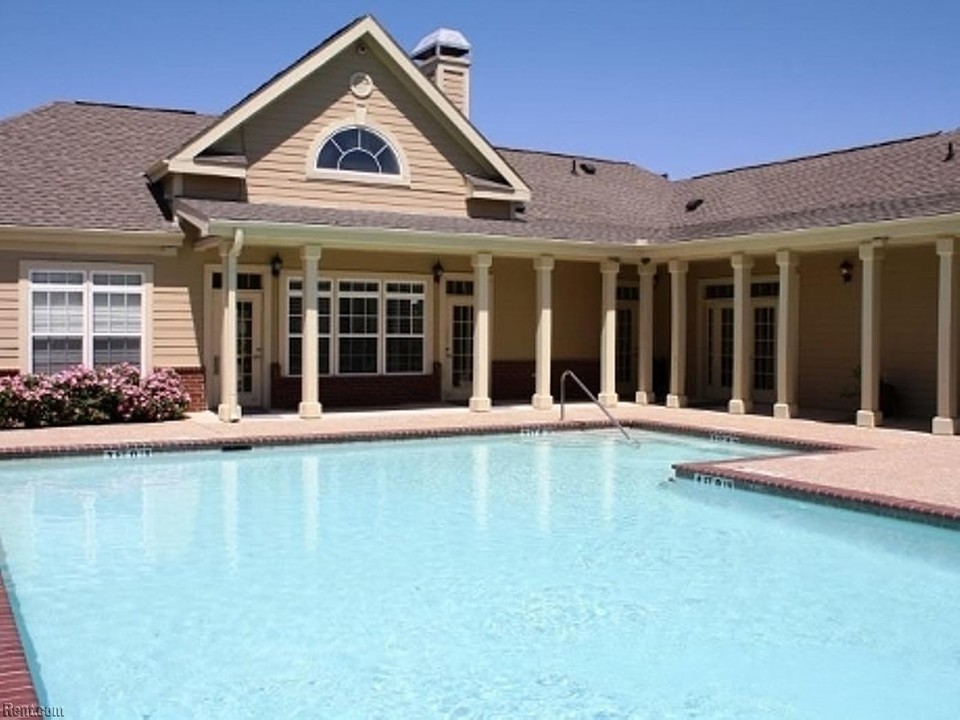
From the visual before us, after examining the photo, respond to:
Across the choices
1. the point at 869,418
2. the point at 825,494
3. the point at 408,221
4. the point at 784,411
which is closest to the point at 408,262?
the point at 408,221

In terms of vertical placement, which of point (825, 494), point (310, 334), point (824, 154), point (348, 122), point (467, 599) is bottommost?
point (467, 599)

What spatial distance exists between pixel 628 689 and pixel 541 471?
299 inches

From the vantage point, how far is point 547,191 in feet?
76.6

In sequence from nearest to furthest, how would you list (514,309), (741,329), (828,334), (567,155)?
(741,329), (828,334), (514,309), (567,155)

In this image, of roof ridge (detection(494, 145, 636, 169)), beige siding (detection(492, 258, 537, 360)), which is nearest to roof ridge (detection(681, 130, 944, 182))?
roof ridge (detection(494, 145, 636, 169))

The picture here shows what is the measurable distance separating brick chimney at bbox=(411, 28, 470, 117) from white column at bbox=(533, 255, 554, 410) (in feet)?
18.2

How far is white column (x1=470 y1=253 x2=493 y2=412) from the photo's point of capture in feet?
61.2

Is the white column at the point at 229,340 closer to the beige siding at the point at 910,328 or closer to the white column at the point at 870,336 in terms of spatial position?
the white column at the point at 870,336

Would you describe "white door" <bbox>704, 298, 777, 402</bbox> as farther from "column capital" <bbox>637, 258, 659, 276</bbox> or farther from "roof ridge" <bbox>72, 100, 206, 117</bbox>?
"roof ridge" <bbox>72, 100, 206, 117</bbox>

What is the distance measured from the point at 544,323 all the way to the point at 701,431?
14.0ft

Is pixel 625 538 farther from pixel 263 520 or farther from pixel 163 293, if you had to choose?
pixel 163 293

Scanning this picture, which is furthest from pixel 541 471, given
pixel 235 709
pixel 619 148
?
pixel 619 148

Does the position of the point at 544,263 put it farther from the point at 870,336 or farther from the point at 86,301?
the point at 86,301

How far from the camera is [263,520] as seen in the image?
10148 millimetres
